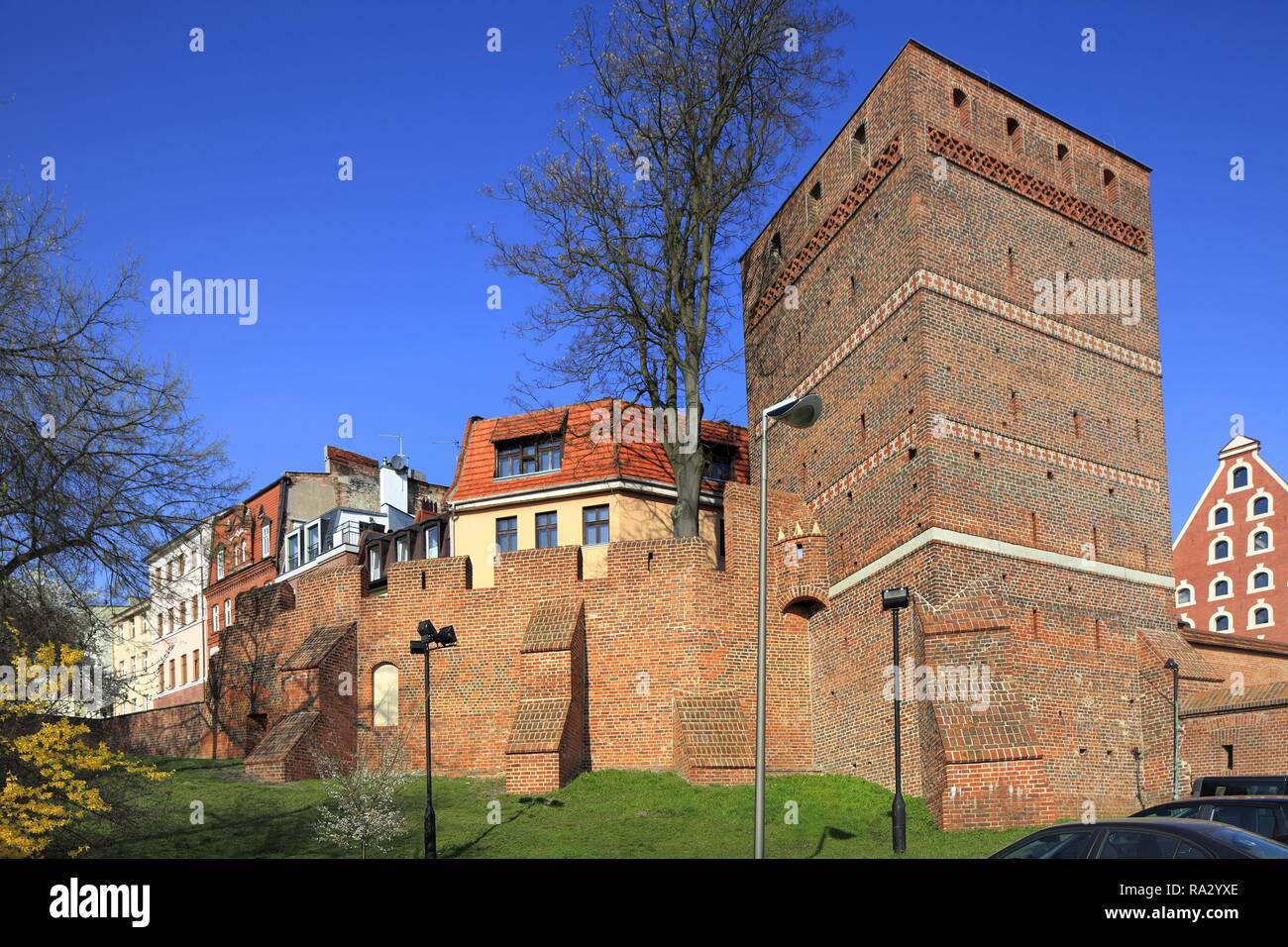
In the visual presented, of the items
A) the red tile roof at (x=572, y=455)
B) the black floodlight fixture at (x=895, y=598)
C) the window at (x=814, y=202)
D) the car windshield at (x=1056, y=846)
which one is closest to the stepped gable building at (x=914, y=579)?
the window at (x=814, y=202)

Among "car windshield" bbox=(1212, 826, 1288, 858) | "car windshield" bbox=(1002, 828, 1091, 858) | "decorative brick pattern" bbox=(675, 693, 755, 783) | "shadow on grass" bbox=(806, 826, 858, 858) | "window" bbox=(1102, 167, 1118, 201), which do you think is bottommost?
"shadow on grass" bbox=(806, 826, 858, 858)

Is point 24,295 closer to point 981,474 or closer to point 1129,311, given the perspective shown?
point 981,474

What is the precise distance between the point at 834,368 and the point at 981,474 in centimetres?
542

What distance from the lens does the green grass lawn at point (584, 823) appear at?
71.2 ft

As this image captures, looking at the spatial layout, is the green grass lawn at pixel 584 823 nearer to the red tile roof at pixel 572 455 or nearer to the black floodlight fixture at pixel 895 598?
the black floodlight fixture at pixel 895 598

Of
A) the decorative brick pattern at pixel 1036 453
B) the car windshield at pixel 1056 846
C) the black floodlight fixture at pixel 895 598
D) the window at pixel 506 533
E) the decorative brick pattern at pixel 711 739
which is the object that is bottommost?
the decorative brick pattern at pixel 711 739

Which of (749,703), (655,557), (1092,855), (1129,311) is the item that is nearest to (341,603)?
(655,557)

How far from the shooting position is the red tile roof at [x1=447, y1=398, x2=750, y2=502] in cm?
3959

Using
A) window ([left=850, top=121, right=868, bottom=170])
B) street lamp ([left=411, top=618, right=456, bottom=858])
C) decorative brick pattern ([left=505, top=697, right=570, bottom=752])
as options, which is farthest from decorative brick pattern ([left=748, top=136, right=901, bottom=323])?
street lamp ([left=411, top=618, right=456, bottom=858])

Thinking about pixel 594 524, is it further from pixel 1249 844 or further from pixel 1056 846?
pixel 1249 844

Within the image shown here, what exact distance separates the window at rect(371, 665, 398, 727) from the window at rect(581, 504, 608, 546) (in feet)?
28.7

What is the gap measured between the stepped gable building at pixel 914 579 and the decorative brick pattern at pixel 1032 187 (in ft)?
0.23

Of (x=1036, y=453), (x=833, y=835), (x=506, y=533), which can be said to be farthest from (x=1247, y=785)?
(x=506, y=533)

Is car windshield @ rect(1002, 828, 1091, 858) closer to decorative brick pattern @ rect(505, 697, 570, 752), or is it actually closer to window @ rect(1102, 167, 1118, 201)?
decorative brick pattern @ rect(505, 697, 570, 752)
